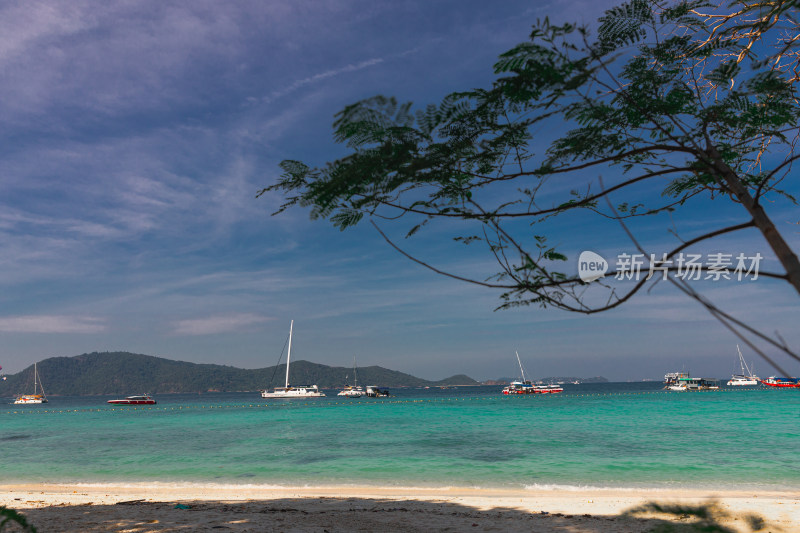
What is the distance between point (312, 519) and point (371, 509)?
1.86m

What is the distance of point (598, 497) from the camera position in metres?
13.0

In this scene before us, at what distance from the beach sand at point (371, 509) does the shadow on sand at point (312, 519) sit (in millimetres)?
19

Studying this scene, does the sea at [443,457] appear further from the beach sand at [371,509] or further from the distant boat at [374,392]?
the distant boat at [374,392]

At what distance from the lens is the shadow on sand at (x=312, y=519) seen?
8508mm

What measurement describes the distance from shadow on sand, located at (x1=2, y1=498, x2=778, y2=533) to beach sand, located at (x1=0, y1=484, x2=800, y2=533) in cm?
2

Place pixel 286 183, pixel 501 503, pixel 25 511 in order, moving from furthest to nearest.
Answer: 1. pixel 501 503
2. pixel 25 511
3. pixel 286 183

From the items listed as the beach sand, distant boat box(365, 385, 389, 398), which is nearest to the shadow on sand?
the beach sand

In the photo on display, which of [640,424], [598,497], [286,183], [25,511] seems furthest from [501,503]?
[640,424]

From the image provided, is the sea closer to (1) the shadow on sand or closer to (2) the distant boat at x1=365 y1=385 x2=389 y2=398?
(1) the shadow on sand

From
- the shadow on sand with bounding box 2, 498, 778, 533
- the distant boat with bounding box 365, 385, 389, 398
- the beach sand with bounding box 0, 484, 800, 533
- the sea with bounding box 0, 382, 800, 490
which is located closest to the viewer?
the shadow on sand with bounding box 2, 498, 778, 533

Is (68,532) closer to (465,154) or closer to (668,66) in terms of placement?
(465,154)

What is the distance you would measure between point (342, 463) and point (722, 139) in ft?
65.1

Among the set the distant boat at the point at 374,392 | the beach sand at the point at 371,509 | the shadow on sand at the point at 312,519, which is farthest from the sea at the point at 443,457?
the distant boat at the point at 374,392

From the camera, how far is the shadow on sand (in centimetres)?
851
